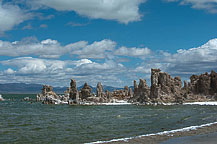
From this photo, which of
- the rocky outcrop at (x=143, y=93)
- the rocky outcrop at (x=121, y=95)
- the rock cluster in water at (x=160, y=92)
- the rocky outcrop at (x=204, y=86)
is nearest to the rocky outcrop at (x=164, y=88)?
the rock cluster in water at (x=160, y=92)

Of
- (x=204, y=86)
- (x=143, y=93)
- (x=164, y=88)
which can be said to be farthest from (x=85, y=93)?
(x=204, y=86)

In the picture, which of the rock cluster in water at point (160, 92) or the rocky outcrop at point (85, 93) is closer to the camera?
the rock cluster in water at point (160, 92)

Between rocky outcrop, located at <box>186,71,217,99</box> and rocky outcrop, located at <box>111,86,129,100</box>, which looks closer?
rocky outcrop, located at <box>186,71,217,99</box>

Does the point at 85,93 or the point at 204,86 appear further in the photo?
the point at 204,86

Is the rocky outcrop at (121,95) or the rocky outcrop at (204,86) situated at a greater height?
the rocky outcrop at (204,86)

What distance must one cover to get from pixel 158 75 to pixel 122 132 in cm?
9696

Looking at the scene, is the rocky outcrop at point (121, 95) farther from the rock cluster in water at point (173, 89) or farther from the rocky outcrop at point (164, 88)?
the rocky outcrop at point (164, 88)

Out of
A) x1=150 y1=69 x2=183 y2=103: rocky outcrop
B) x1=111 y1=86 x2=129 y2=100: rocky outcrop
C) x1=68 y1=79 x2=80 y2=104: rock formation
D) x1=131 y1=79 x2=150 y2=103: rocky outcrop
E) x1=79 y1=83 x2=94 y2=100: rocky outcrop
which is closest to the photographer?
x1=68 y1=79 x2=80 y2=104: rock formation

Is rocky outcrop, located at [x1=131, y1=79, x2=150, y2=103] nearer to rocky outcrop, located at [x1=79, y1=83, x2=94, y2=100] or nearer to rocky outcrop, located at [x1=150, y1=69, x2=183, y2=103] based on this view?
rocky outcrop, located at [x1=150, y1=69, x2=183, y2=103]

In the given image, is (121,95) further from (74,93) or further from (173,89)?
(74,93)

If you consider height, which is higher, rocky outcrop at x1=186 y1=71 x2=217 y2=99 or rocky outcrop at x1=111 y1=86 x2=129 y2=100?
rocky outcrop at x1=186 y1=71 x2=217 y2=99

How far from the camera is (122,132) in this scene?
33.9m

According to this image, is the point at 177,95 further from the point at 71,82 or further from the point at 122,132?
the point at 122,132

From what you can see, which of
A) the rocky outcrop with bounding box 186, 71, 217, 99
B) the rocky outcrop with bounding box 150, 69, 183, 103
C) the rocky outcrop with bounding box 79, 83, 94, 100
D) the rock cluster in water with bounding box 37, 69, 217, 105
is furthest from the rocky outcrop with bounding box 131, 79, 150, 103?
the rocky outcrop with bounding box 186, 71, 217, 99
